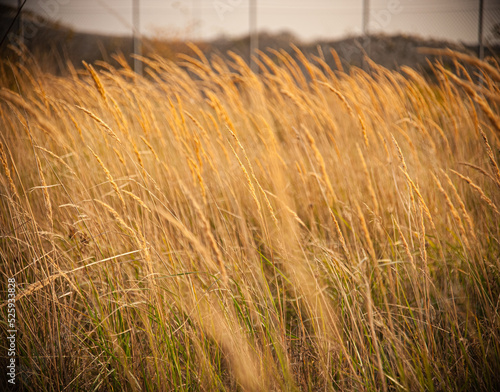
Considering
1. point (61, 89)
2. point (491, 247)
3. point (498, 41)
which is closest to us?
point (491, 247)

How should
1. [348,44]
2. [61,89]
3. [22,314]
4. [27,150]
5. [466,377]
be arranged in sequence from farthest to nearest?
[348,44], [61,89], [27,150], [22,314], [466,377]

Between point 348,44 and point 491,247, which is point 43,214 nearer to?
point 491,247

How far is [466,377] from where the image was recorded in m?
0.69

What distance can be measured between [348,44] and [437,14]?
3396 millimetres

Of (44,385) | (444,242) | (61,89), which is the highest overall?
(61,89)

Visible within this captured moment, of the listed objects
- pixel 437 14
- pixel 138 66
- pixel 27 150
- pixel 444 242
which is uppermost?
pixel 437 14

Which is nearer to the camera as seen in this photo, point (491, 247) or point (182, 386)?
point (182, 386)

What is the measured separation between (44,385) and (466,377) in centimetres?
98

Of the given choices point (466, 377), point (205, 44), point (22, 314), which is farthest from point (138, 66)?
point (466, 377)

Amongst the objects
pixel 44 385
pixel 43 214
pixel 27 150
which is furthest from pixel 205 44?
pixel 44 385

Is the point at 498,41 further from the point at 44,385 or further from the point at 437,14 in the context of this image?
the point at 44,385

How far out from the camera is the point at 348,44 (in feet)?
31.1

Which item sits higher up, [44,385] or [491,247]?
[491,247]

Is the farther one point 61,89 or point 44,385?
point 61,89
